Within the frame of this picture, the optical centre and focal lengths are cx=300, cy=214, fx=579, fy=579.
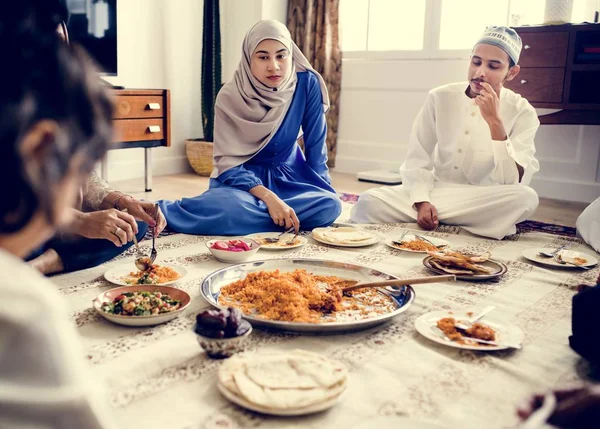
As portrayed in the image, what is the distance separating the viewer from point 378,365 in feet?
4.38

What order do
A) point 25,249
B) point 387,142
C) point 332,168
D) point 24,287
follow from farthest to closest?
point 332,168, point 387,142, point 25,249, point 24,287

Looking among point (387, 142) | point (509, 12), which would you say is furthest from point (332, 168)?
point (509, 12)

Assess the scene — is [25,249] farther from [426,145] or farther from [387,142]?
[387,142]

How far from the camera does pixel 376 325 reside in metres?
1.52

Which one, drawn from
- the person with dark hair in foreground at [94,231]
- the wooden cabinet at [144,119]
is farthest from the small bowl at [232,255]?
the wooden cabinet at [144,119]

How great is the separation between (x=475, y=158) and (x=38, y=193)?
2.69m

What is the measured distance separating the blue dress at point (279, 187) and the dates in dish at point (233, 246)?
18.3 inches

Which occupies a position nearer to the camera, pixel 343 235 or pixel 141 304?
pixel 141 304

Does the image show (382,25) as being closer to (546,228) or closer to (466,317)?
(546,228)

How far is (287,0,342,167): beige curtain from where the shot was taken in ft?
17.6

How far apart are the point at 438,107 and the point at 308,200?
880mm

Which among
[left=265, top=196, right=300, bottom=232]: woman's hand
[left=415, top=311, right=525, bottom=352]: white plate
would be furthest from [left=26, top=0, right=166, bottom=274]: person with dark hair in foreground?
[left=415, top=311, right=525, bottom=352]: white plate

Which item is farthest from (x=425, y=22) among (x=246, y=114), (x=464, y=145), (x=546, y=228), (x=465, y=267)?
(x=465, y=267)

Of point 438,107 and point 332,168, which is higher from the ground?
point 438,107
